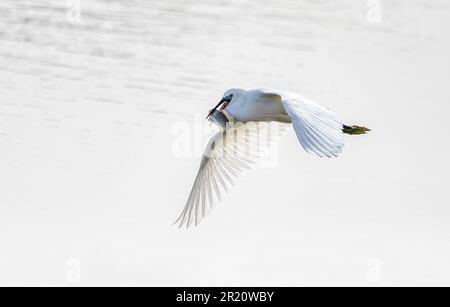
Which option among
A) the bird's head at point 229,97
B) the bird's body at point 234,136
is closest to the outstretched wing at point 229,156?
the bird's body at point 234,136

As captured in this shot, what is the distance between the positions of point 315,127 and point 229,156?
1.84m

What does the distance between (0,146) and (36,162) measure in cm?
42

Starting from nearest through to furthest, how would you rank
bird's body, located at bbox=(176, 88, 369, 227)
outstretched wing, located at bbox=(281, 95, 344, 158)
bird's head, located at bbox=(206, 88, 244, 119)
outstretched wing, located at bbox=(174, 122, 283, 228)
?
outstretched wing, located at bbox=(281, 95, 344, 158), bird's body, located at bbox=(176, 88, 369, 227), bird's head, located at bbox=(206, 88, 244, 119), outstretched wing, located at bbox=(174, 122, 283, 228)

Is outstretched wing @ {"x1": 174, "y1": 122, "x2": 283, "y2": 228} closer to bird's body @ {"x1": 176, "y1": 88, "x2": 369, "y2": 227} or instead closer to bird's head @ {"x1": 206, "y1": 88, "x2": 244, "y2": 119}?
bird's body @ {"x1": 176, "y1": 88, "x2": 369, "y2": 227}

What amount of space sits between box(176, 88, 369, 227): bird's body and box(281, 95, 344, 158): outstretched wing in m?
0.01

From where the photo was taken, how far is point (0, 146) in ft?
26.9

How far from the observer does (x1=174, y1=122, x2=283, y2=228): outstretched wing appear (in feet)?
23.1

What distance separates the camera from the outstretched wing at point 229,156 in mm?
7047

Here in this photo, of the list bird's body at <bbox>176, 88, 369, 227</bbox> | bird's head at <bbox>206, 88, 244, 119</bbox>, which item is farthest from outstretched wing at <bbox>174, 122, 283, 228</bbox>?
bird's head at <bbox>206, 88, 244, 119</bbox>

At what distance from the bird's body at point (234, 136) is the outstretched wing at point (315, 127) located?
11mm

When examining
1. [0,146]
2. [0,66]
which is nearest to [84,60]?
[0,66]

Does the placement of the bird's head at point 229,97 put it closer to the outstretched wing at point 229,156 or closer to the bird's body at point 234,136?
the bird's body at point 234,136

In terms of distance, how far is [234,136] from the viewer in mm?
7199

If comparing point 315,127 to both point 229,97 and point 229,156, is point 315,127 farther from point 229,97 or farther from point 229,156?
point 229,156
